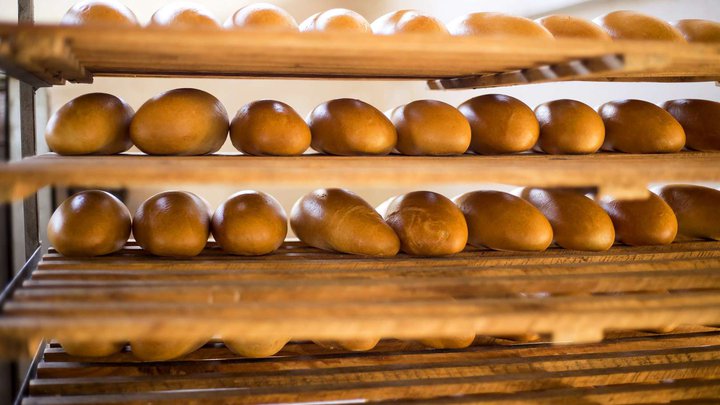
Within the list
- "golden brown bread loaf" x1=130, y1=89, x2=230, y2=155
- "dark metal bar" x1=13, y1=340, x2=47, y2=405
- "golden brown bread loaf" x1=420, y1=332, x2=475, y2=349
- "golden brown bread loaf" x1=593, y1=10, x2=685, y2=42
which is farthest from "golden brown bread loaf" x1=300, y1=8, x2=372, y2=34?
"dark metal bar" x1=13, y1=340, x2=47, y2=405

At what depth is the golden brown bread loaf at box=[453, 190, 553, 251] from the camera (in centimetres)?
152

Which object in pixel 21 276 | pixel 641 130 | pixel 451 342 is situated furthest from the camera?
pixel 641 130

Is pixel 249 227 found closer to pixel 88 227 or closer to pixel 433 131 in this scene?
A: pixel 88 227

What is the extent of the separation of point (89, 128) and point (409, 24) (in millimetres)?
724

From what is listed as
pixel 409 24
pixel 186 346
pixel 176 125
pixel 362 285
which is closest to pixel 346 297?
pixel 362 285

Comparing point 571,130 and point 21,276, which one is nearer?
point 21,276

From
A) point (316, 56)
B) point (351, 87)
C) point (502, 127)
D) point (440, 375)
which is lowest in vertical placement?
point (440, 375)

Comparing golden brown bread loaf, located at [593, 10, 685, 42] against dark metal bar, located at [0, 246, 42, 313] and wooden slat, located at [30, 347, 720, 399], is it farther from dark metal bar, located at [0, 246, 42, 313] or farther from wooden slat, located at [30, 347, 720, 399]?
dark metal bar, located at [0, 246, 42, 313]

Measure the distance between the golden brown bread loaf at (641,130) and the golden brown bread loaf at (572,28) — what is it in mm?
228

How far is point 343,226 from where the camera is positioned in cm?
147

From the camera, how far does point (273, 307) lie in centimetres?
106

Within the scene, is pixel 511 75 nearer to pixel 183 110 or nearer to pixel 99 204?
pixel 183 110

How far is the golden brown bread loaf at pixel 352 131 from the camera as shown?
144cm

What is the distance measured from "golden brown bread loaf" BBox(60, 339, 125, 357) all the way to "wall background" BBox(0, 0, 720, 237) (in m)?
1.71
